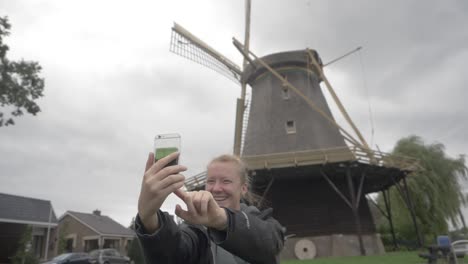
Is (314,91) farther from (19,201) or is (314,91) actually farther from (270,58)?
(19,201)

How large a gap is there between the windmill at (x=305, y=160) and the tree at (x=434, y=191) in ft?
13.7

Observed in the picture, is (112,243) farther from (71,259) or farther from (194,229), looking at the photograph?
(194,229)

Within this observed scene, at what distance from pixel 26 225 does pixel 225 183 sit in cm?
2552

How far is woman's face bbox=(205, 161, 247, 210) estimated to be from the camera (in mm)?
1993

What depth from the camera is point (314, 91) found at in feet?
61.6

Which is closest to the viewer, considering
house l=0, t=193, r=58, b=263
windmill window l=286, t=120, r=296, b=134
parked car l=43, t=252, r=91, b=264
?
parked car l=43, t=252, r=91, b=264

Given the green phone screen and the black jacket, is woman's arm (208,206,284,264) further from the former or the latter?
the green phone screen

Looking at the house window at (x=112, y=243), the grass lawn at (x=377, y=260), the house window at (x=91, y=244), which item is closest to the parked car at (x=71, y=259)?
the grass lawn at (x=377, y=260)

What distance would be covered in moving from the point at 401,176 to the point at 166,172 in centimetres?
1662

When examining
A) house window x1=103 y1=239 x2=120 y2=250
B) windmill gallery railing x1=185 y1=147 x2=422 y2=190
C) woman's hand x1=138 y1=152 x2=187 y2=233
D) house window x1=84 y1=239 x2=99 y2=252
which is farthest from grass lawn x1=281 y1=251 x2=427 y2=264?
house window x1=103 y1=239 x2=120 y2=250

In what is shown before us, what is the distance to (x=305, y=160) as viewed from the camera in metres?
13.9

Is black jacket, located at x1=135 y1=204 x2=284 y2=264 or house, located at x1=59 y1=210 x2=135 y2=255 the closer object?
black jacket, located at x1=135 y1=204 x2=284 y2=264

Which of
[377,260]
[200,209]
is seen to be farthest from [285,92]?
[200,209]

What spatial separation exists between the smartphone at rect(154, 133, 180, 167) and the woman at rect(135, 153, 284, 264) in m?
0.03
